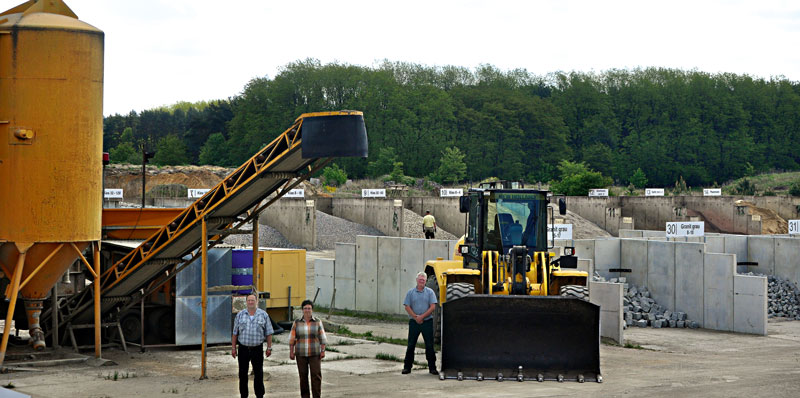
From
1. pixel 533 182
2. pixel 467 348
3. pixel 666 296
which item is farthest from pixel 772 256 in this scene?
pixel 533 182

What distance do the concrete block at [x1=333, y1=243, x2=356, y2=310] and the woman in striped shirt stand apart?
14.0 metres

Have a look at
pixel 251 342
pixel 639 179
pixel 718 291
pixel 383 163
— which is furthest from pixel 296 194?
pixel 639 179

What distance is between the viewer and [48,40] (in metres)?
16.5

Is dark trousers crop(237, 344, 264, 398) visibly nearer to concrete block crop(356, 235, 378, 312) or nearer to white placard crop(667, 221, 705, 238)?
concrete block crop(356, 235, 378, 312)

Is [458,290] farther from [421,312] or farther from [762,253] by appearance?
[762,253]

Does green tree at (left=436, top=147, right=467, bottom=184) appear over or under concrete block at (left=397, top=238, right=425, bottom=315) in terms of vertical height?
over

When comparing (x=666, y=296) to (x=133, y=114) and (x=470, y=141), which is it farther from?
(x=133, y=114)

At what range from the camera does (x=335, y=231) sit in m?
49.1

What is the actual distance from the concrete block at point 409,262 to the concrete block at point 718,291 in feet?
24.3

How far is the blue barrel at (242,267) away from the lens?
2052 cm

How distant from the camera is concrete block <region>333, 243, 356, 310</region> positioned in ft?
87.9

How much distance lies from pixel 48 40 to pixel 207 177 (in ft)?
188

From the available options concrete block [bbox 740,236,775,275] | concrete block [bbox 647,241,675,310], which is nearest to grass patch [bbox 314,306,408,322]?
concrete block [bbox 647,241,675,310]

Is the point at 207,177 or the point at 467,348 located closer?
the point at 467,348
